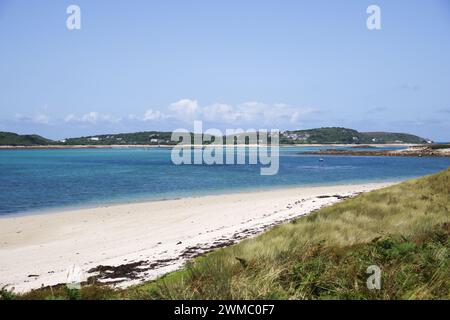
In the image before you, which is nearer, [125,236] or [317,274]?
[317,274]

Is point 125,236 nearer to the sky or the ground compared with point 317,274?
nearer to the ground

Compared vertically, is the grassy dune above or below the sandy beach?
above

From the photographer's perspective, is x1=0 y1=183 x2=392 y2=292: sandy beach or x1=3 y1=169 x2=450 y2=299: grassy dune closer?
x1=3 y1=169 x2=450 y2=299: grassy dune

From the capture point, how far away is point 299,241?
9453 millimetres

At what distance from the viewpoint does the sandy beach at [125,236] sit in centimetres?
1198

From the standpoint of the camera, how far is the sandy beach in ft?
39.3

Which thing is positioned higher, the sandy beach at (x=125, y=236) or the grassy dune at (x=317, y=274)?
the grassy dune at (x=317, y=274)

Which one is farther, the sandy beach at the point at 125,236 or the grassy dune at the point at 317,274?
the sandy beach at the point at 125,236

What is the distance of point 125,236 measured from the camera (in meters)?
18.1
